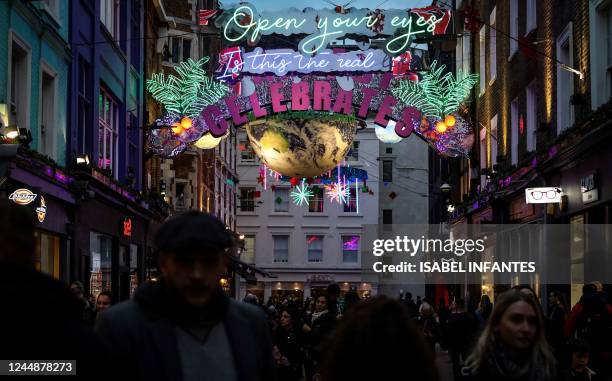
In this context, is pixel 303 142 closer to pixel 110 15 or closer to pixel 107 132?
pixel 107 132

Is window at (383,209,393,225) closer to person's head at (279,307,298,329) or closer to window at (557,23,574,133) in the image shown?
window at (557,23,574,133)

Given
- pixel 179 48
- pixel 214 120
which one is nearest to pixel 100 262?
pixel 214 120

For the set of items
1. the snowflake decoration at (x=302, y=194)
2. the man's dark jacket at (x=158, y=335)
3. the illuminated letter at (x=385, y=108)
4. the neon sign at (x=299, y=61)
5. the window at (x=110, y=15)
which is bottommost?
the man's dark jacket at (x=158, y=335)

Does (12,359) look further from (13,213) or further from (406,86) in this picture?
(406,86)

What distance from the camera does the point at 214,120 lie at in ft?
85.9

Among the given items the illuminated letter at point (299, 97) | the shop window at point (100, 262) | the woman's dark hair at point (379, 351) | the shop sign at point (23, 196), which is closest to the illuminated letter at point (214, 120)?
the illuminated letter at point (299, 97)

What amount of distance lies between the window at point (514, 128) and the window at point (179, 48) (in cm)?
1740

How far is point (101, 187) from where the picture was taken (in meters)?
24.9

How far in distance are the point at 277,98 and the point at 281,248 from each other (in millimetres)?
47379

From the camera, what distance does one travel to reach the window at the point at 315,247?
238 ft

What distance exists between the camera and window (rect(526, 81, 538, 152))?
25688mm

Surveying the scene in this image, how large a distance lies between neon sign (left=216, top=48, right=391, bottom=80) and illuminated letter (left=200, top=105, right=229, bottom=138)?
1.18 meters

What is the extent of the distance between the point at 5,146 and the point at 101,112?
41.0 ft

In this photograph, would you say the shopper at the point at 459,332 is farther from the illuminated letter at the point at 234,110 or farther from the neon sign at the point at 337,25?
the illuminated letter at the point at 234,110
